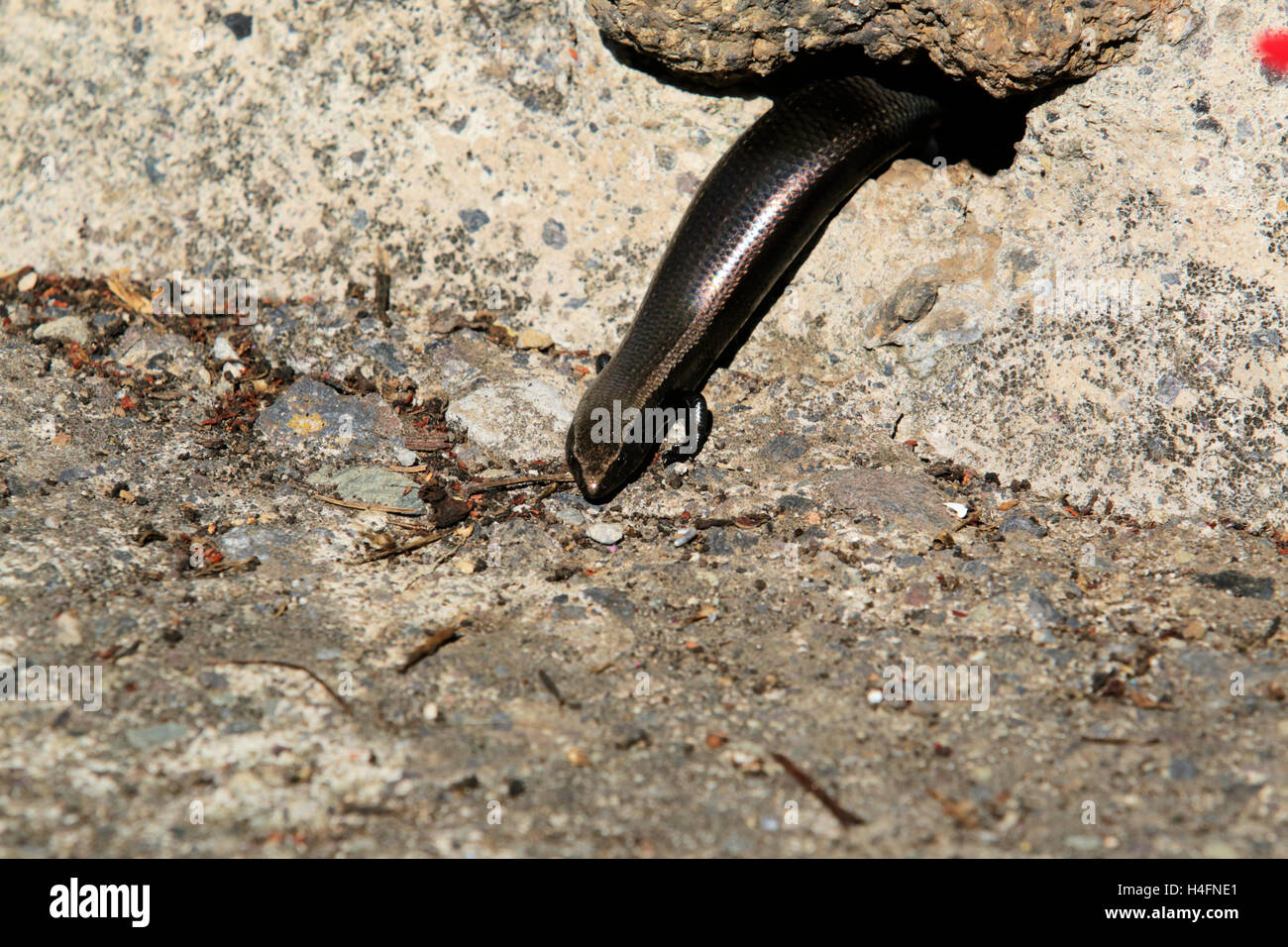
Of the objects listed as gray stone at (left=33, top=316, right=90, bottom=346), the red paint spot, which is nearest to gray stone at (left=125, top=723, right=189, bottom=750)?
gray stone at (left=33, top=316, right=90, bottom=346)

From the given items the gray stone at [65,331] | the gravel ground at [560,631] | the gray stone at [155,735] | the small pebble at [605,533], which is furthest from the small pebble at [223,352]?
the gray stone at [155,735]

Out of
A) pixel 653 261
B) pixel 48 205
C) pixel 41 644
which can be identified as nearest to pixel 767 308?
pixel 653 261

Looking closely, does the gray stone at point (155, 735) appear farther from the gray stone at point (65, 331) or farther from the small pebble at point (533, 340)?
the gray stone at point (65, 331)

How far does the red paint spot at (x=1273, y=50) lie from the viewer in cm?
303

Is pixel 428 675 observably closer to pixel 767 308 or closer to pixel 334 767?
pixel 334 767

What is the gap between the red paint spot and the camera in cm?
303

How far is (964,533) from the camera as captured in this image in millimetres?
3051

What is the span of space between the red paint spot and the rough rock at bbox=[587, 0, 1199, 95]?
21 cm

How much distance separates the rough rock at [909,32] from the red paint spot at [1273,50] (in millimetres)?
206

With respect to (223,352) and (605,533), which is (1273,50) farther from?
(223,352)

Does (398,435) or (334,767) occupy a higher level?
(398,435)

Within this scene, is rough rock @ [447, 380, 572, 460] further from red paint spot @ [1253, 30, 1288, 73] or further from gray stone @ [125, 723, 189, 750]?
red paint spot @ [1253, 30, 1288, 73]
